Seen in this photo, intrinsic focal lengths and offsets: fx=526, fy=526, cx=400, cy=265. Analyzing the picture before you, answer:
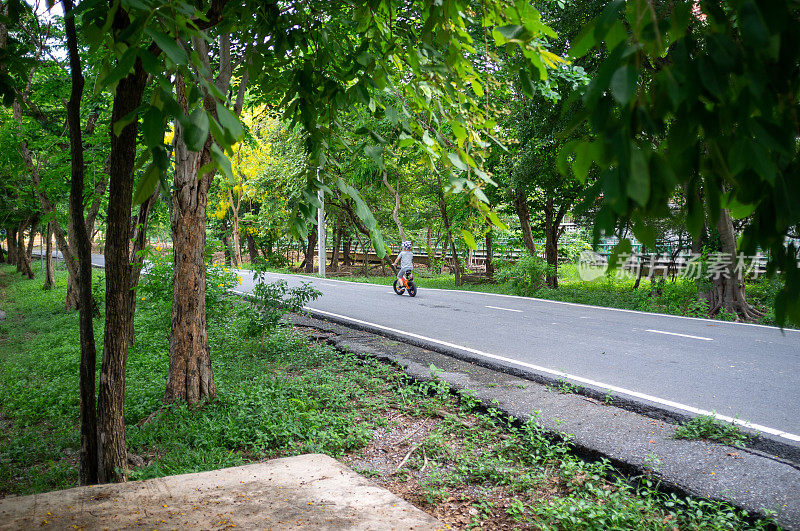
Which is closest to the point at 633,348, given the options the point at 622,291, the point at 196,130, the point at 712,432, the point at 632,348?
the point at 632,348

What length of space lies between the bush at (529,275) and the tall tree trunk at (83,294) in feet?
43.7

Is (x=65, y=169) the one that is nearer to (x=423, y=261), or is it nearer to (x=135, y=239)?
(x=135, y=239)

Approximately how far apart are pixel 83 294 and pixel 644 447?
13.0 ft

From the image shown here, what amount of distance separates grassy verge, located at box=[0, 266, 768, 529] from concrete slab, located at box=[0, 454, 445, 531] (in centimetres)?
102

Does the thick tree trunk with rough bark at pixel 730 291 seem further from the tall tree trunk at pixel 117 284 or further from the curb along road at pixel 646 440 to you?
the tall tree trunk at pixel 117 284

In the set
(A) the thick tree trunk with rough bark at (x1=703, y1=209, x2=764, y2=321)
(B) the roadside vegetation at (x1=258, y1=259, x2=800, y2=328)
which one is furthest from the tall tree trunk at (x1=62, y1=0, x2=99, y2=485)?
(A) the thick tree trunk with rough bark at (x1=703, y1=209, x2=764, y2=321)

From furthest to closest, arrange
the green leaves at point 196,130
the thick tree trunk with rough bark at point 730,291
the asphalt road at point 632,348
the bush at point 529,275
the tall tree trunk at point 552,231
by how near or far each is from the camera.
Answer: the tall tree trunk at point 552,231, the bush at point 529,275, the thick tree trunk with rough bark at point 730,291, the asphalt road at point 632,348, the green leaves at point 196,130

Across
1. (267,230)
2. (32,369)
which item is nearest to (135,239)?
(32,369)

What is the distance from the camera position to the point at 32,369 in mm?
7762

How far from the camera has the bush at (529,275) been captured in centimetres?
1554

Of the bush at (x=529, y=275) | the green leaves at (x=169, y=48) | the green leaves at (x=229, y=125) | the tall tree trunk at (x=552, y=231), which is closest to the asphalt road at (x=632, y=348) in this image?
the bush at (x=529, y=275)

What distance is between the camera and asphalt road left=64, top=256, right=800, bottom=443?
5.23m

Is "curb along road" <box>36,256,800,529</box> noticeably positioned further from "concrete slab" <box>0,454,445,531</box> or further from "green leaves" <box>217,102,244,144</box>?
"green leaves" <box>217,102,244,144</box>

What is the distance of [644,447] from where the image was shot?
12.6 ft
